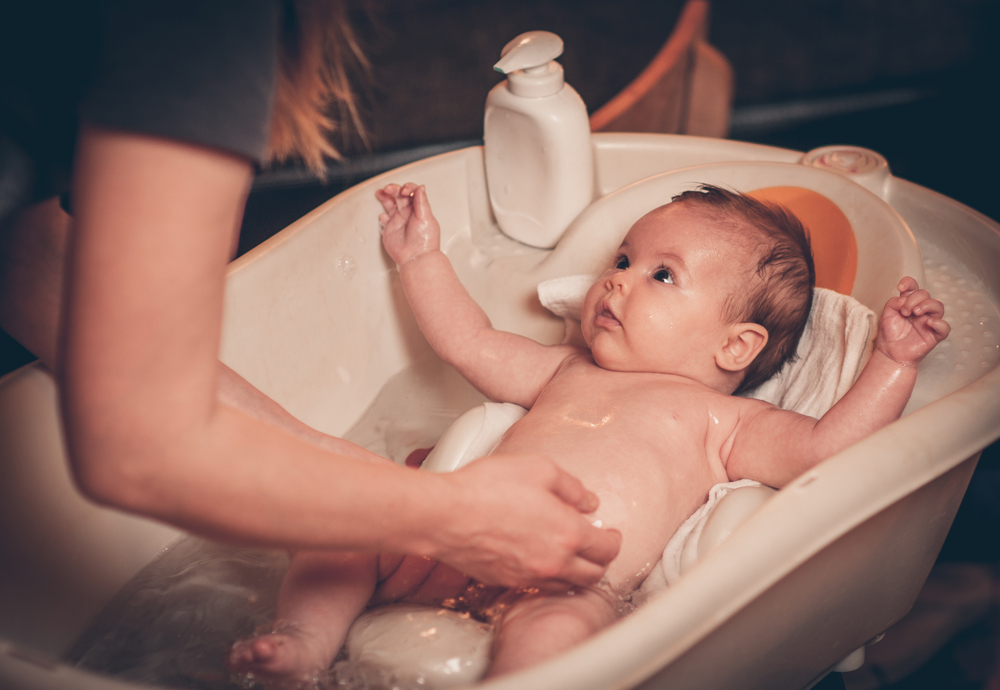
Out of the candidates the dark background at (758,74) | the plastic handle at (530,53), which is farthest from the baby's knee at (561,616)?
the dark background at (758,74)

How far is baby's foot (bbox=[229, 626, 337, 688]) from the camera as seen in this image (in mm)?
617

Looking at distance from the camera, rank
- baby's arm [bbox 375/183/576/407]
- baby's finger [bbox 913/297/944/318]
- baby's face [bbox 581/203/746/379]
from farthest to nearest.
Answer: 1. baby's arm [bbox 375/183/576/407]
2. baby's face [bbox 581/203/746/379]
3. baby's finger [bbox 913/297/944/318]

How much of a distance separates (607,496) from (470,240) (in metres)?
0.57

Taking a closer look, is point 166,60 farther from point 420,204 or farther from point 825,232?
point 825,232

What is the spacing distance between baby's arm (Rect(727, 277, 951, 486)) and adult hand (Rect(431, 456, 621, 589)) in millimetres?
301

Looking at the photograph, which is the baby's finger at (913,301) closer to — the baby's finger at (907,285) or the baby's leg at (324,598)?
the baby's finger at (907,285)

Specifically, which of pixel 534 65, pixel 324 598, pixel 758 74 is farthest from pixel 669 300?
pixel 758 74

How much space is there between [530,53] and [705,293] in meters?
0.43

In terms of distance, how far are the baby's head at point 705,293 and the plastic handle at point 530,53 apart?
A: 0.29 m

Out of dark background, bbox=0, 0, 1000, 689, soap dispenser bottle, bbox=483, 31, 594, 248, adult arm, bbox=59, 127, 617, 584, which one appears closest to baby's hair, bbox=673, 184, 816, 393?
soap dispenser bottle, bbox=483, 31, 594, 248

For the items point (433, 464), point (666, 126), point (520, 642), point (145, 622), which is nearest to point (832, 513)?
point (520, 642)

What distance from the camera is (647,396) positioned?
838 mm

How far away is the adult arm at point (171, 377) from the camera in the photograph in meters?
0.35

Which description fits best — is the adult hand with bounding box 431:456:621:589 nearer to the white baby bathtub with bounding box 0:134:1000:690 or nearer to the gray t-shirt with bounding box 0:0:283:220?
the white baby bathtub with bounding box 0:134:1000:690
